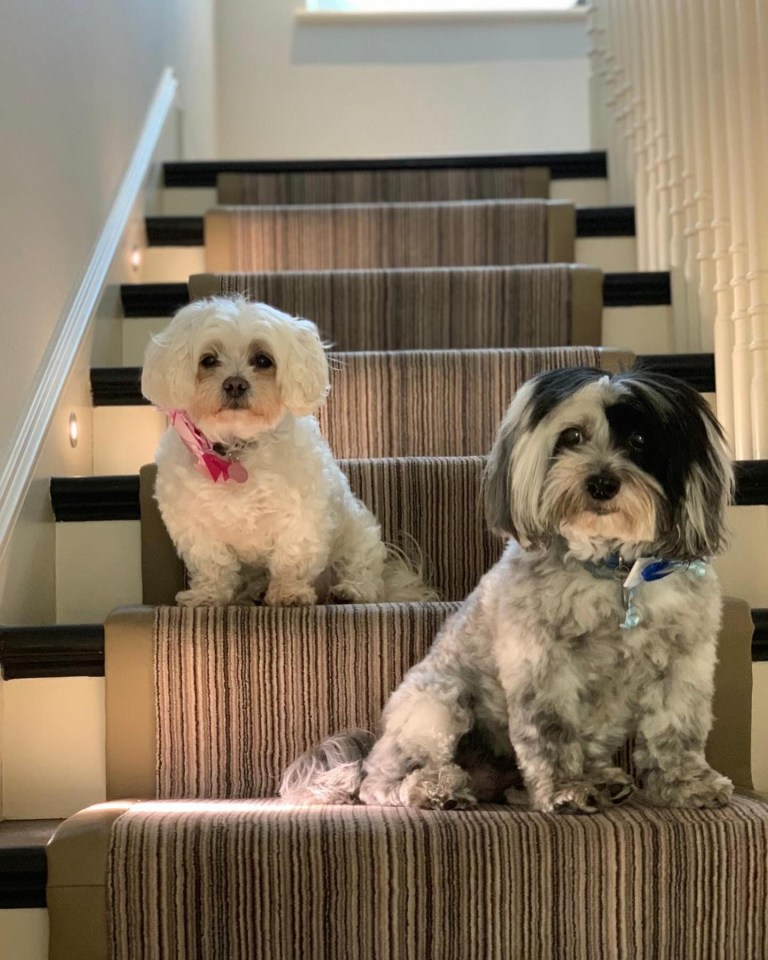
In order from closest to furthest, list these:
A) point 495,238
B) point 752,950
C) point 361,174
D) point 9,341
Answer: point 752,950 → point 9,341 → point 495,238 → point 361,174

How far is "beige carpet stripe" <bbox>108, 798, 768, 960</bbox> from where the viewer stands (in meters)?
1.43

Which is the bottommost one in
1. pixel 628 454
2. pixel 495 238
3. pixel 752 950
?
pixel 752 950

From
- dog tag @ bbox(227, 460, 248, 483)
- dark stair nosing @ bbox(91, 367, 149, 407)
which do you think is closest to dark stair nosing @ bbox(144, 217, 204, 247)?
dark stair nosing @ bbox(91, 367, 149, 407)

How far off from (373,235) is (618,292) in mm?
662

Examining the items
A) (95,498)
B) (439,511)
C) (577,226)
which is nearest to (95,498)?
(95,498)

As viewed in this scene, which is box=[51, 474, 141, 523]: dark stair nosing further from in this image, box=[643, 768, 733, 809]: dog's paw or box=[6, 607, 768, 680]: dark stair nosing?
box=[643, 768, 733, 809]: dog's paw

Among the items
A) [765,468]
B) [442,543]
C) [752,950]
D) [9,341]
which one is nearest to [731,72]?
[765,468]

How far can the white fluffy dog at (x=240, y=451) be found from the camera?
1.98 m

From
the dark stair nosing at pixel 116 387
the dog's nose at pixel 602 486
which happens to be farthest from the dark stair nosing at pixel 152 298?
the dog's nose at pixel 602 486

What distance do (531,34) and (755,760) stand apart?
3.48m

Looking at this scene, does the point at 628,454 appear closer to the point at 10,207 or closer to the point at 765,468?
the point at 765,468

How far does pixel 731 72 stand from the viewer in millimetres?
2195

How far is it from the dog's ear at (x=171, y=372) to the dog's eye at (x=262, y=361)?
107mm

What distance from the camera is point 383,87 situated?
4551mm
